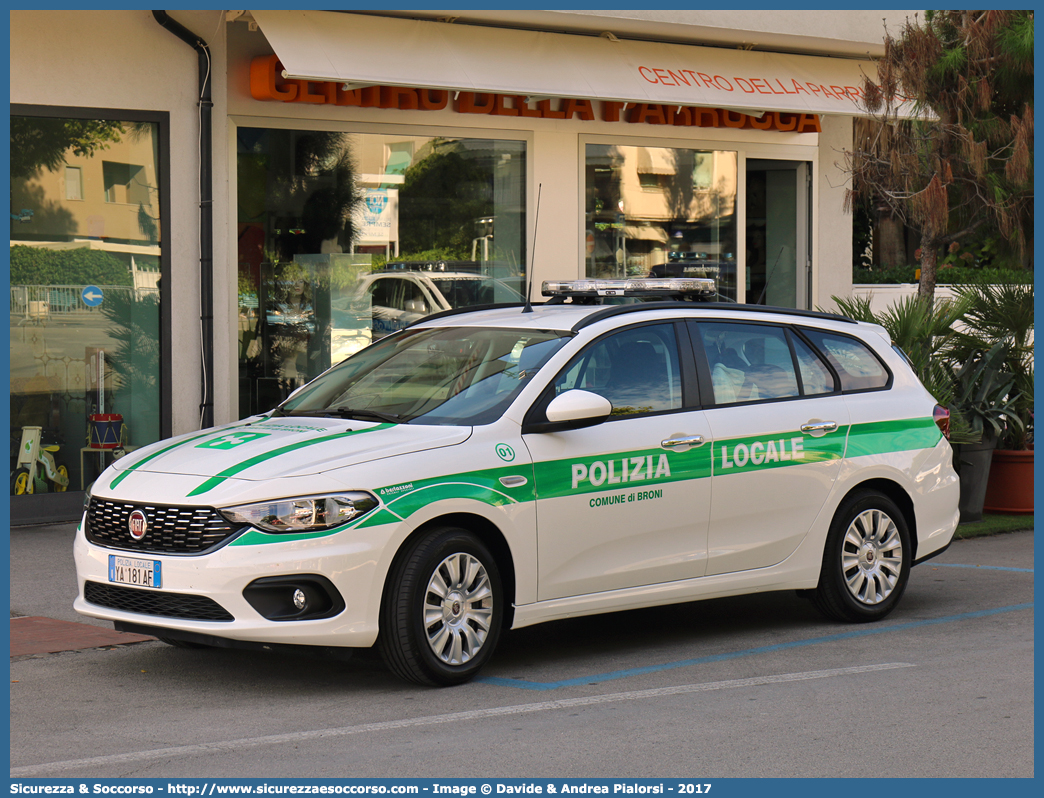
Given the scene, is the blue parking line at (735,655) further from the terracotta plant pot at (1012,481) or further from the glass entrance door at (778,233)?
the glass entrance door at (778,233)

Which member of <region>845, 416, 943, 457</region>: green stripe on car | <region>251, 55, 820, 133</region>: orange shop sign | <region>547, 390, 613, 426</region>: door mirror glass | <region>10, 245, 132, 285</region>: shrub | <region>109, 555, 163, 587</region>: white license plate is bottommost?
<region>109, 555, 163, 587</region>: white license plate

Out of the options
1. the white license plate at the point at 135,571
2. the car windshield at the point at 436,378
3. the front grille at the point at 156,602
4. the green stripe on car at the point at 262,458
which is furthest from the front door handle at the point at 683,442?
the white license plate at the point at 135,571

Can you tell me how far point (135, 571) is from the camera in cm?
620

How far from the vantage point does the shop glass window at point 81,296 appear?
11.5 meters

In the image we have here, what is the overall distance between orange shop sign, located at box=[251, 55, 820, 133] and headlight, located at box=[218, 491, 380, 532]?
22.3ft

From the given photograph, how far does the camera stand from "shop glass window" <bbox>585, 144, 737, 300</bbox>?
1483 cm

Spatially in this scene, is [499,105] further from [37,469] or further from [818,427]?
[818,427]

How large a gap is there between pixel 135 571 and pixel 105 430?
613 centimetres

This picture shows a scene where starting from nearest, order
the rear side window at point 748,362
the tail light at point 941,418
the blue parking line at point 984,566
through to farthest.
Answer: the rear side window at point 748,362, the tail light at point 941,418, the blue parking line at point 984,566

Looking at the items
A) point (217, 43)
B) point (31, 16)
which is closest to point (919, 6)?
point (217, 43)

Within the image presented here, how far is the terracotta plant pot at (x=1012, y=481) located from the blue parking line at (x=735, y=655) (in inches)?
163

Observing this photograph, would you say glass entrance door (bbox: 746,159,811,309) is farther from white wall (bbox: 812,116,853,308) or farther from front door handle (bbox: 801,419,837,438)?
front door handle (bbox: 801,419,837,438)

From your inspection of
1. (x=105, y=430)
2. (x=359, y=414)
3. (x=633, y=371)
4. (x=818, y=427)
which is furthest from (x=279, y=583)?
(x=105, y=430)

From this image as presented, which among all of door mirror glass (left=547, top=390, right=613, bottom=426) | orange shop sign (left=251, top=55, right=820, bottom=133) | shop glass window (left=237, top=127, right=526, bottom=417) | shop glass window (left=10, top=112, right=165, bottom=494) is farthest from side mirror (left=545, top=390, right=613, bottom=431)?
shop glass window (left=237, top=127, right=526, bottom=417)
